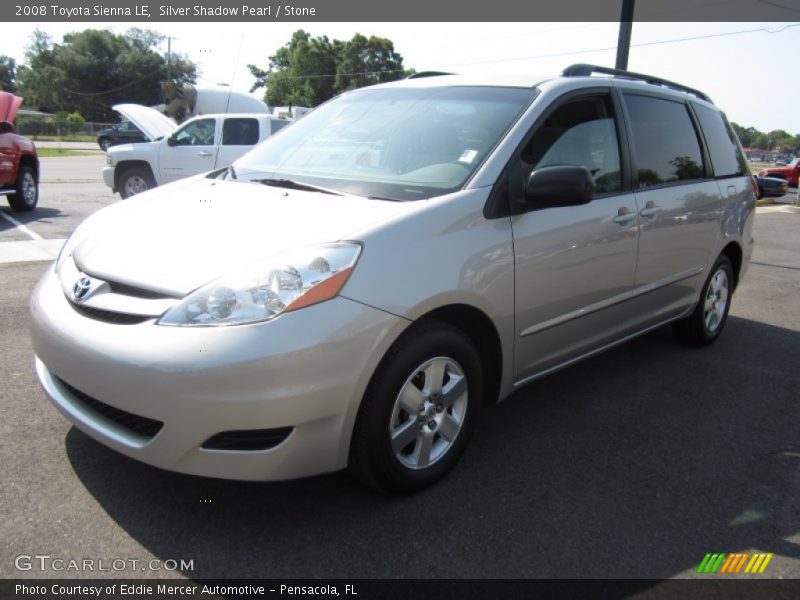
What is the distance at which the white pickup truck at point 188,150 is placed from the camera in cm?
1187

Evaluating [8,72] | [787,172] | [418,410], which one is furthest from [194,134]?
[8,72]

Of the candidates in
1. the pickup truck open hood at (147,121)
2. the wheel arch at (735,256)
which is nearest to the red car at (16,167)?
the pickup truck open hood at (147,121)

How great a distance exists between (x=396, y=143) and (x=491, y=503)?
1.82 meters

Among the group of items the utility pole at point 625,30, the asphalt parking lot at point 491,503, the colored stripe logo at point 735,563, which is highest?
the utility pole at point 625,30

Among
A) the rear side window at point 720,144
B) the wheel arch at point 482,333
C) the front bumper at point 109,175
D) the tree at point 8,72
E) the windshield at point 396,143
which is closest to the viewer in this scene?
the wheel arch at point 482,333

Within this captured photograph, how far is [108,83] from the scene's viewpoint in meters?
79.1

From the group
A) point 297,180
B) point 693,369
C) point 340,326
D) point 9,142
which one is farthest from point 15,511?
point 9,142

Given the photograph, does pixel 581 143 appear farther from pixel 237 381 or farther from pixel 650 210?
pixel 237 381

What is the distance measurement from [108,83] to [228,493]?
88450mm

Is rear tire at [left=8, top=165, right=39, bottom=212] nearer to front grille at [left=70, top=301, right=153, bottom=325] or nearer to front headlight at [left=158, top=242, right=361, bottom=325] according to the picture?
front grille at [left=70, top=301, right=153, bottom=325]

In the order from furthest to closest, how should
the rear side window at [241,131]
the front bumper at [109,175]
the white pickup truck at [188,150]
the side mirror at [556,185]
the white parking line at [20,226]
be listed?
the front bumper at [109,175] < the rear side window at [241,131] < the white pickup truck at [188,150] < the white parking line at [20,226] < the side mirror at [556,185]

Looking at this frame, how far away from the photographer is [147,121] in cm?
1329

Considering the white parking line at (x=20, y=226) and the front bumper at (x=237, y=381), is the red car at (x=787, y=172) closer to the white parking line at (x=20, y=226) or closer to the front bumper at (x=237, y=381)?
the white parking line at (x=20, y=226)

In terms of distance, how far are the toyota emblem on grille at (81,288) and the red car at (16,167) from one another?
876cm
